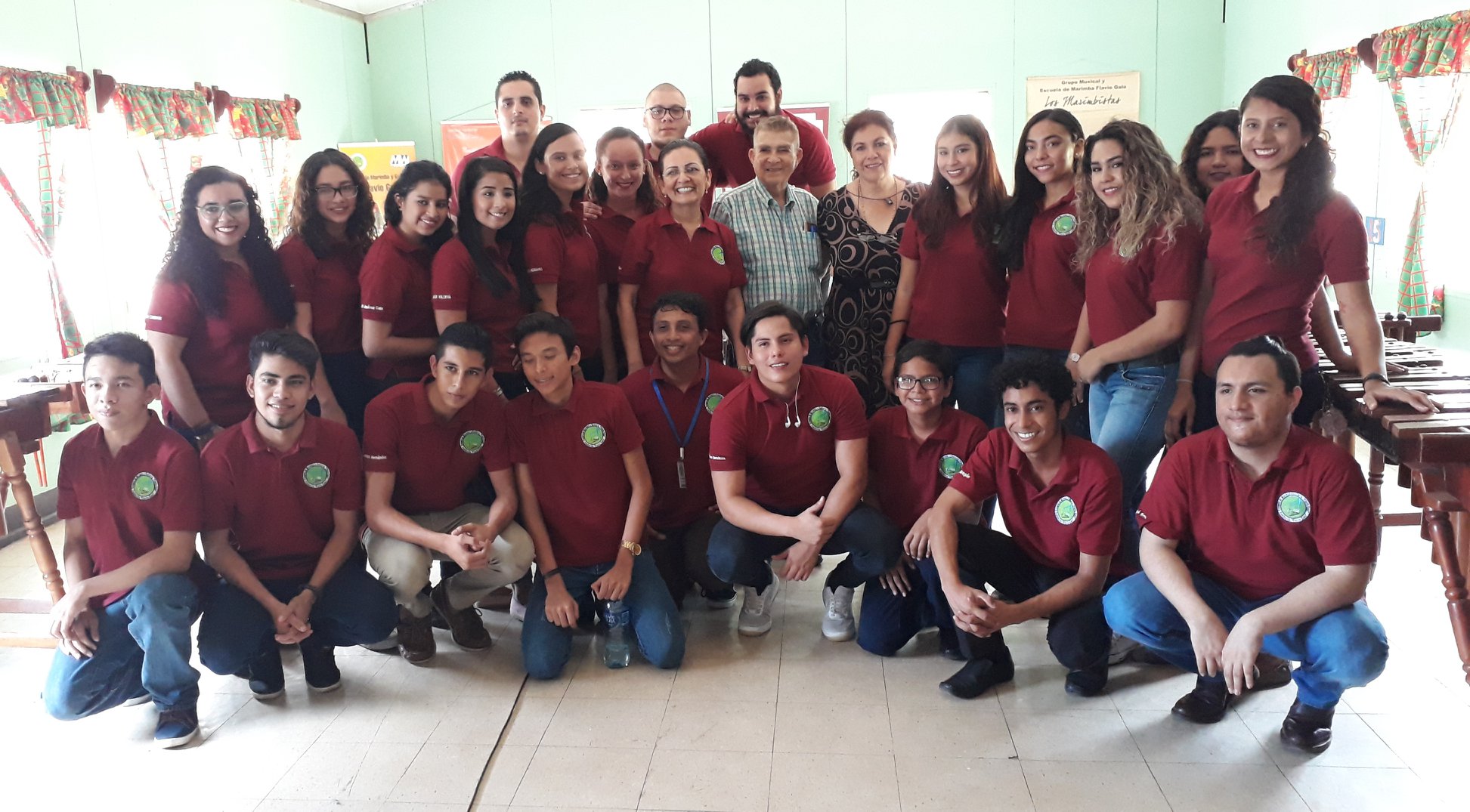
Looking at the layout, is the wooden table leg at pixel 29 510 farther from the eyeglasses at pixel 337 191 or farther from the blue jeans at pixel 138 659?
the eyeglasses at pixel 337 191

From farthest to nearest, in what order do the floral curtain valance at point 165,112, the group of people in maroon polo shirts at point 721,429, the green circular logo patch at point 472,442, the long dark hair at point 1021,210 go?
the floral curtain valance at point 165,112 → the long dark hair at point 1021,210 → the green circular logo patch at point 472,442 → the group of people in maroon polo shirts at point 721,429

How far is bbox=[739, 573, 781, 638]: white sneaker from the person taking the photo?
3.13m

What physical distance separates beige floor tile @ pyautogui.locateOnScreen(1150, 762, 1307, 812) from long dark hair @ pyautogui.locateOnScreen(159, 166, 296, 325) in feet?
8.89

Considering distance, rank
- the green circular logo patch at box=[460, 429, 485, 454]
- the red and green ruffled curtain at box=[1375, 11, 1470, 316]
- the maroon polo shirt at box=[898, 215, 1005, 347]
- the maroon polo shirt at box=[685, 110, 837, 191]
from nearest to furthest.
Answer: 1. the green circular logo patch at box=[460, 429, 485, 454]
2. the maroon polo shirt at box=[898, 215, 1005, 347]
3. the maroon polo shirt at box=[685, 110, 837, 191]
4. the red and green ruffled curtain at box=[1375, 11, 1470, 316]

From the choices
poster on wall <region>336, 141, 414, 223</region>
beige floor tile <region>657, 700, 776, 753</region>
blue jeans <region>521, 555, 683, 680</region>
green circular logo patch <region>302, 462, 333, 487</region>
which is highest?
poster on wall <region>336, 141, 414, 223</region>

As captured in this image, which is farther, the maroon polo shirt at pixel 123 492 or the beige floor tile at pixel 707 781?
the maroon polo shirt at pixel 123 492

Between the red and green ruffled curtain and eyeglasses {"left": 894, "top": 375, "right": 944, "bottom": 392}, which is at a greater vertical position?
the red and green ruffled curtain

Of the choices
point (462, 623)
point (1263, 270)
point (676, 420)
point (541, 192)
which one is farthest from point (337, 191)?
point (1263, 270)

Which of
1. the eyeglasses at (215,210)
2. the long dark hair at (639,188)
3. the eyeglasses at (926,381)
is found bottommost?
the eyeglasses at (926,381)

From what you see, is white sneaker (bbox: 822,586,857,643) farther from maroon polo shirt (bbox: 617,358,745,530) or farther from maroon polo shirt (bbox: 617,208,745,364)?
maroon polo shirt (bbox: 617,208,745,364)

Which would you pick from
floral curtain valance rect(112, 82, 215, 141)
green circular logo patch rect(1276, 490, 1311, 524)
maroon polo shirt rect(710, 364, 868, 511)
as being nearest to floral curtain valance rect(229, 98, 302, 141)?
floral curtain valance rect(112, 82, 215, 141)

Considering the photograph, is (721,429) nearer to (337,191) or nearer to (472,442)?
(472,442)

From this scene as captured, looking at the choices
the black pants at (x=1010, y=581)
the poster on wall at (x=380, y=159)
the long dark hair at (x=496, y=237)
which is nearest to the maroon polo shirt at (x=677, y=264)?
the long dark hair at (x=496, y=237)

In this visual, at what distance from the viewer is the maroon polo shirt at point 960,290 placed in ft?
10.4
